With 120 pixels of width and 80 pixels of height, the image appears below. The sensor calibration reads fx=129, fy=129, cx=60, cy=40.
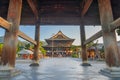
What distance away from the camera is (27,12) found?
28.7 feet

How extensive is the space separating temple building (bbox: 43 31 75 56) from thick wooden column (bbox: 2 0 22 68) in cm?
3355

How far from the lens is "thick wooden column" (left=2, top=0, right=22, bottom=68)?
4340 millimetres

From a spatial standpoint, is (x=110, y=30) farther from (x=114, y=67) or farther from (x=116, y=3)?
(x=116, y=3)

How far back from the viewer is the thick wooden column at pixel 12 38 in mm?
4340

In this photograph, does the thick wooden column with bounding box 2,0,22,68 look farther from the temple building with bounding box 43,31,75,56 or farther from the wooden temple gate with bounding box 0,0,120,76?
the temple building with bounding box 43,31,75,56

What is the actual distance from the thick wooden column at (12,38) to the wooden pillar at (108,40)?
3.17 meters

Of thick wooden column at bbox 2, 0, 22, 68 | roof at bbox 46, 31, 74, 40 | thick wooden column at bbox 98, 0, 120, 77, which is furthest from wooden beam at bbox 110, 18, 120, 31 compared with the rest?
roof at bbox 46, 31, 74, 40

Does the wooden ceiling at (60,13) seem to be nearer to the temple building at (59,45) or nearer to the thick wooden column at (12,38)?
the thick wooden column at (12,38)

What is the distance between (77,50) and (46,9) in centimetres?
3112

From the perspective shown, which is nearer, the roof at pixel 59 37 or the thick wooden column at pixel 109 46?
the thick wooden column at pixel 109 46

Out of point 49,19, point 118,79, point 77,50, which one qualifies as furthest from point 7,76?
point 77,50

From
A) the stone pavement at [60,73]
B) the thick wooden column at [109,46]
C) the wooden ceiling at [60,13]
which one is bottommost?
the stone pavement at [60,73]

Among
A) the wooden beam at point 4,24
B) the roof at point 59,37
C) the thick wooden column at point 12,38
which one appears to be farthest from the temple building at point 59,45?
the wooden beam at point 4,24

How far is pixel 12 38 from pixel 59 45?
3468 centimetres
